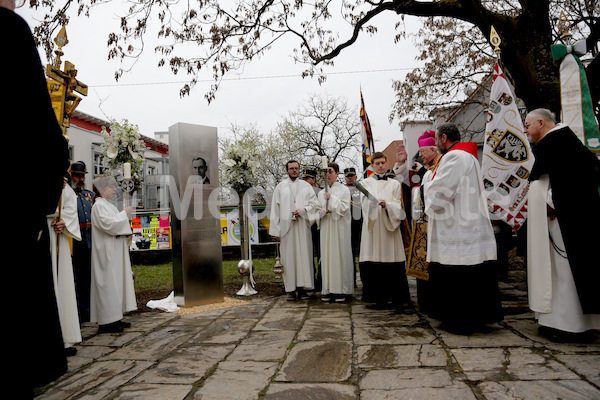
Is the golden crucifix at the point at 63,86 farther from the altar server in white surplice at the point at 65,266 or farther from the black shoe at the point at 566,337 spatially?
the black shoe at the point at 566,337

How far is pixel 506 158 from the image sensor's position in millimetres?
Answer: 5703

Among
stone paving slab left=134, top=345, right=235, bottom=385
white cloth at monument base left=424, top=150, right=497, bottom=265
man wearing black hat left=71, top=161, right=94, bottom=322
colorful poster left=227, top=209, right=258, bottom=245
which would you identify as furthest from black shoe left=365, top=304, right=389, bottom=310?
colorful poster left=227, top=209, right=258, bottom=245

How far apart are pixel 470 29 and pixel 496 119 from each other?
25.2 feet

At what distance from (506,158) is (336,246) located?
274cm

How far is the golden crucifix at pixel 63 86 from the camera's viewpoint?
408 cm

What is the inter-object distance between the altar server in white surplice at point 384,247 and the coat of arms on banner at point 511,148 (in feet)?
4.82

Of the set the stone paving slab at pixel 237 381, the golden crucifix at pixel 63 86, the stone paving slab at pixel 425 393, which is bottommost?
the stone paving slab at pixel 237 381

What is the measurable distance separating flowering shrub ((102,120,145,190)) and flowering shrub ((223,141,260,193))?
1785mm

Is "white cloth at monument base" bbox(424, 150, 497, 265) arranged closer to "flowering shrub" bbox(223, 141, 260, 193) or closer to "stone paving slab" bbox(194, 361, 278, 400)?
"stone paving slab" bbox(194, 361, 278, 400)

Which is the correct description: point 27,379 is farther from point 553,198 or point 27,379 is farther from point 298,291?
point 298,291

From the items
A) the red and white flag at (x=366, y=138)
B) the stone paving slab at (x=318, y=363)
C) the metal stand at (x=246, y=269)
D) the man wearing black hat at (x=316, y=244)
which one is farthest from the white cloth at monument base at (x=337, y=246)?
the stone paving slab at (x=318, y=363)

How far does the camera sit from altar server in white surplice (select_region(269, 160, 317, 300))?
664cm

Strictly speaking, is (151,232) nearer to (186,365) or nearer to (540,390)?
(186,365)

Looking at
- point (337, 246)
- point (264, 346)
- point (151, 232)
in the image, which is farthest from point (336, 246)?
point (151, 232)
